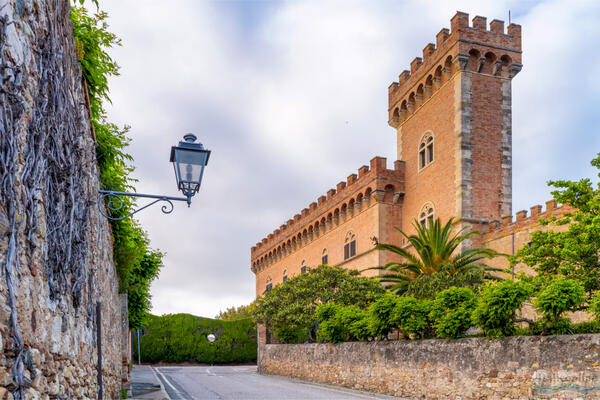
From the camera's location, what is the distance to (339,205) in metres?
40.2

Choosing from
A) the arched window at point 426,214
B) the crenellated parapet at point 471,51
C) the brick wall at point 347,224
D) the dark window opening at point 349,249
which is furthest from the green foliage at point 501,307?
the dark window opening at point 349,249

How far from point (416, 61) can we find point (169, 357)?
27567mm

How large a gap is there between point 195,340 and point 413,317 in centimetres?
3071

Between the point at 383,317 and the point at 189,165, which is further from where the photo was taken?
the point at 383,317

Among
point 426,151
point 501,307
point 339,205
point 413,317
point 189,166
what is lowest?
point 413,317

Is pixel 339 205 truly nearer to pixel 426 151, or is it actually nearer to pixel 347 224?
pixel 347 224

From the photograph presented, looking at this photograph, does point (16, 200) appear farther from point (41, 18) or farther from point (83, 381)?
point (83, 381)

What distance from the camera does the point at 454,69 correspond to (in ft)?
103

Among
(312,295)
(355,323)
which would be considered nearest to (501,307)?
(355,323)

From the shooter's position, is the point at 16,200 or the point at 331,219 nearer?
the point at 16,200

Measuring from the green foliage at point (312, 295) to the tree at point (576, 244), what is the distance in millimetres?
10445

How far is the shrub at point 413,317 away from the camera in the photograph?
1709 centimetres

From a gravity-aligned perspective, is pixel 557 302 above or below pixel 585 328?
above

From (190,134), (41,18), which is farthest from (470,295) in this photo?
(41,18)
